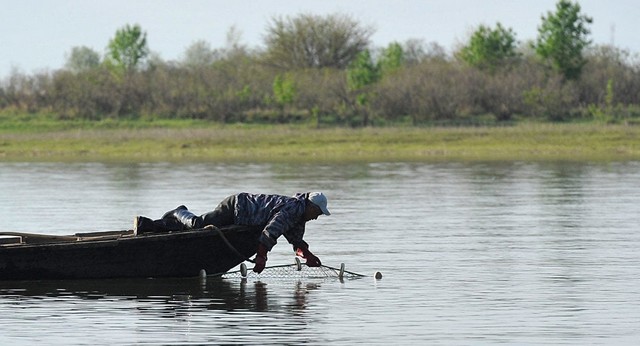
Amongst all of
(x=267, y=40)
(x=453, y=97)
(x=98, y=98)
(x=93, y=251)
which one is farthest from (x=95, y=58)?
(x=93, y=251)

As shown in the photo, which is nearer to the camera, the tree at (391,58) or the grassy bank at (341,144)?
the grassy bank at (341,144)

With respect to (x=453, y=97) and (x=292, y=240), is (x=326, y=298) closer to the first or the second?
(x=292, y=240)

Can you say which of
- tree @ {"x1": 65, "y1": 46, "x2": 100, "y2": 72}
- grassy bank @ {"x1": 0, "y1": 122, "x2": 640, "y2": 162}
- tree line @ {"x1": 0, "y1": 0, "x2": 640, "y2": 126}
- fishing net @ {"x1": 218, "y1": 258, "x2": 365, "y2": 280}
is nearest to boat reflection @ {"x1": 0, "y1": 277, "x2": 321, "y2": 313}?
fishing net @ {"x1": 218, "y1": 258, "x2": 365, "y2": 280}

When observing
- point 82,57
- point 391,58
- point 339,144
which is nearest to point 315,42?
point 391,58

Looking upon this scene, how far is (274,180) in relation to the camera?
37.8 meters

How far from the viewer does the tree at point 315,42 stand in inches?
3455

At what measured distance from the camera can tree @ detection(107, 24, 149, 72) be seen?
88.1m

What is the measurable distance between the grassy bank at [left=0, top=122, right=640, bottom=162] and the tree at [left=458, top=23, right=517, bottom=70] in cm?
1597

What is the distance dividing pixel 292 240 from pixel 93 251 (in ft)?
8.06

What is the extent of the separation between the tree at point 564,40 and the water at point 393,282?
39152mm

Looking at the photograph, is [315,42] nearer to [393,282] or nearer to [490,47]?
[490,47]

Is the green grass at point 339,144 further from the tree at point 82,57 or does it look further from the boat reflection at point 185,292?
the tree at point 82,57

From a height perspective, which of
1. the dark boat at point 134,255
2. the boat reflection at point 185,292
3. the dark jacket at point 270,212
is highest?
the dark jacket at point 270,212

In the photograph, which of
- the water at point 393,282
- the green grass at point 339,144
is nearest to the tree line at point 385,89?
the green grass at point 339,144
